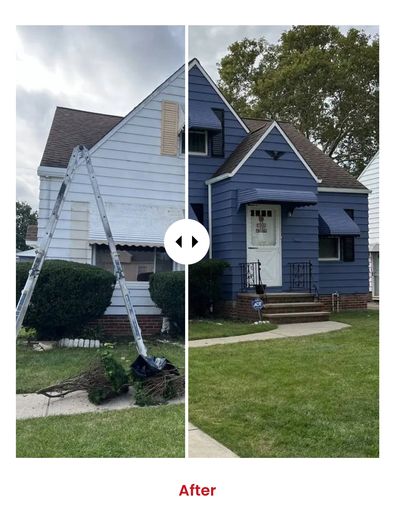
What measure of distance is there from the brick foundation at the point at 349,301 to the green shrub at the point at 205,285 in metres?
0.48

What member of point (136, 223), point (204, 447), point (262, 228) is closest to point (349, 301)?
point (262, 228)

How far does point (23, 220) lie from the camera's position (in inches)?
97.5

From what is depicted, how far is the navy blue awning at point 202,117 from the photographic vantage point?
2426 mm

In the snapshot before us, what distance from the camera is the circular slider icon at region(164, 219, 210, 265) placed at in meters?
2.44

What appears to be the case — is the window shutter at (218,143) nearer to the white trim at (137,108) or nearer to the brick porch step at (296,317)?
A: the white trim at (137,108)

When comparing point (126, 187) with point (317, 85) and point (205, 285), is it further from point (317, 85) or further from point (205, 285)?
point (317, 85)

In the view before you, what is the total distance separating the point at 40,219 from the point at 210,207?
790 millimetres

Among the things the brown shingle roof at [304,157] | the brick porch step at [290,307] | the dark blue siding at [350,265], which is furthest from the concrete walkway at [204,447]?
the brown shingle roof at [304,157]
